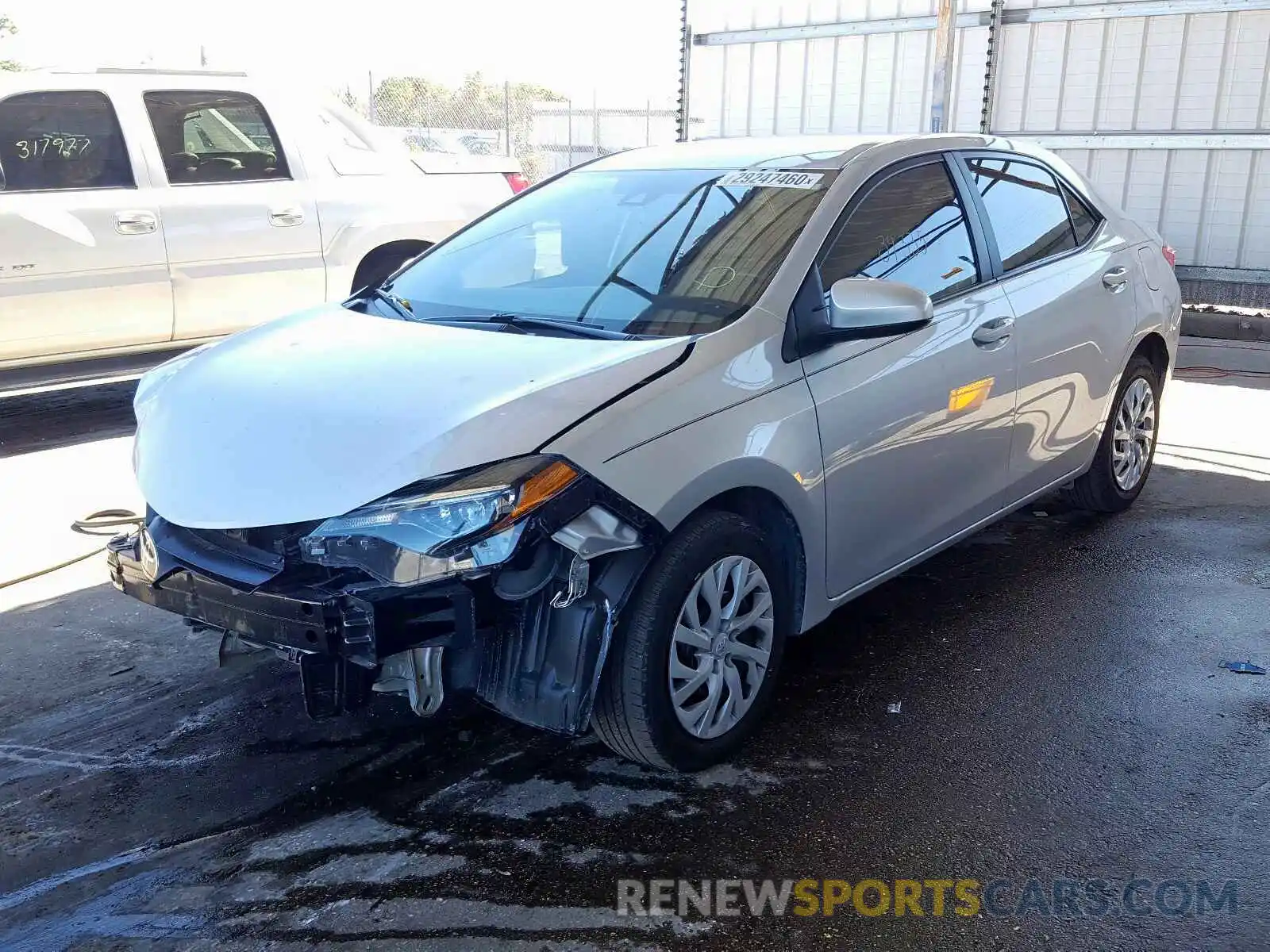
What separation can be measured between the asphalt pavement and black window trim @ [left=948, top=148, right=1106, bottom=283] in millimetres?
1270

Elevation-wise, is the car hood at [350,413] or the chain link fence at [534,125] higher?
the chain link fence at [534,125]

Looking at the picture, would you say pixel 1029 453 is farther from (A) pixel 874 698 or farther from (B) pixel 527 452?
(B) pixel 527 452

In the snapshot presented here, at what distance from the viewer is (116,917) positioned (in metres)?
2.69

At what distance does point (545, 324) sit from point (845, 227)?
988 millimetres

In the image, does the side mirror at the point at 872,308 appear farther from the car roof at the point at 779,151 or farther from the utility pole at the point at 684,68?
the utility pole at the point at 684,68

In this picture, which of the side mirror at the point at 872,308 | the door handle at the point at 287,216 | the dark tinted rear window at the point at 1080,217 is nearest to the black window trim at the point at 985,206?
the dark tinted rear window at the point at 1080,217

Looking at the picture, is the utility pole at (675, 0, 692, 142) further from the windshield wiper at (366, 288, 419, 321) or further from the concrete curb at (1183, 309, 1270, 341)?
the windshield wiper at (366, 288, 419, 321)

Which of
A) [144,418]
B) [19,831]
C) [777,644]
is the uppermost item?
[144,418]

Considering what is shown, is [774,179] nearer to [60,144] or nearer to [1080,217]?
[1080,217]

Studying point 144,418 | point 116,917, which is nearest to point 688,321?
point 144,418

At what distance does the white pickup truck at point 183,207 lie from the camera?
6480 millimetres

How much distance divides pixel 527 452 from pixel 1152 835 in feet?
6.04

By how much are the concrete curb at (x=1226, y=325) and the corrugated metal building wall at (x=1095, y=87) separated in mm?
317

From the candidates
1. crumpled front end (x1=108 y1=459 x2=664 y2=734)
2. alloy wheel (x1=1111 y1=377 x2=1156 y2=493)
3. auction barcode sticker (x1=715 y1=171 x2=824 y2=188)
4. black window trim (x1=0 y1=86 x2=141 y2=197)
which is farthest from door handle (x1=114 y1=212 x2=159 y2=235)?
alloy wheel (x1=1111 y1=377 x2=1156 y2=493)
